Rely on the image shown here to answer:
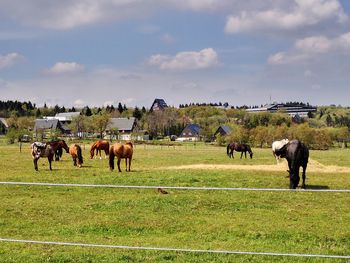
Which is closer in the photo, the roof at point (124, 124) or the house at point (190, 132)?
the roof at point (124, 124)

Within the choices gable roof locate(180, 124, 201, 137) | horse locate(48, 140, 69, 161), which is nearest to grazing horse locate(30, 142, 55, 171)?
horse locate(48, 140, 69, 161)

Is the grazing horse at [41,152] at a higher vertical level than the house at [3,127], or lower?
lower

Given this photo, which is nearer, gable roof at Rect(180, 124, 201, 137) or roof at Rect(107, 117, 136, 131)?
roof at Rect(107, 117, 136, 131)

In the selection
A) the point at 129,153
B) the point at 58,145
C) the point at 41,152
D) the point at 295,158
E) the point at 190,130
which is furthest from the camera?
the point at 190,130

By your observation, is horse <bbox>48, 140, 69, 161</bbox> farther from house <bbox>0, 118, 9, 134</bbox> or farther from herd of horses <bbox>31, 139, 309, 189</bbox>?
house <bbox>0, 118, 9, 134</bbox>

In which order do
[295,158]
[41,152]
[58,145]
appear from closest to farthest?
[295,158] → [41,152] → [58,145]

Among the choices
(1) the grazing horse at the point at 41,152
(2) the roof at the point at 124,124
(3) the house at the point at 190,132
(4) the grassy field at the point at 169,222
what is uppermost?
(2) the roof at the point at 124,124

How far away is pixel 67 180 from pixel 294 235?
15.2 meters

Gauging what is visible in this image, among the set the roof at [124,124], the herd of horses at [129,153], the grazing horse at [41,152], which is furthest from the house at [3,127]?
the grazing horse at [41,152]

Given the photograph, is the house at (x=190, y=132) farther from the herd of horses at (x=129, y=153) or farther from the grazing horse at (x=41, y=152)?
the grazing horse at (x=41, y=152)

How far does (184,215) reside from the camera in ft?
48.6

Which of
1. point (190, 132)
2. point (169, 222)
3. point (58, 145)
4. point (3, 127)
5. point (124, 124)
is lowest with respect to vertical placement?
point (169, 222)

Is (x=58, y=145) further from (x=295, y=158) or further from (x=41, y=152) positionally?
(x=295, y=158)

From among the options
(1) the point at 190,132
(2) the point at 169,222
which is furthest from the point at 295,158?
(1) the point at 190,132
